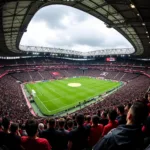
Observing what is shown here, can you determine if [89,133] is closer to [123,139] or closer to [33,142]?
[33,142]

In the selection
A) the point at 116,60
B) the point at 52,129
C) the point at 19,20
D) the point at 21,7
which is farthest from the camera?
the point at 116,60

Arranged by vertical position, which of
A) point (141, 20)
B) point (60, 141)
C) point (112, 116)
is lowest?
point (60, 141)

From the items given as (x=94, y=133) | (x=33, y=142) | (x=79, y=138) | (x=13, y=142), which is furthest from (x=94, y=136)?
(x=13, y=142)

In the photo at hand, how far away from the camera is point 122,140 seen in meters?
2.44

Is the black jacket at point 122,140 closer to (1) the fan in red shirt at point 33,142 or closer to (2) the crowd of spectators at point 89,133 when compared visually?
(2) the crowd of spectators at point 89,133

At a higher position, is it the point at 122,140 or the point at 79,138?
the point at 122,140

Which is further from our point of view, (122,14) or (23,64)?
(23,64)

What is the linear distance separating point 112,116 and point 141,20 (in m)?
16.9

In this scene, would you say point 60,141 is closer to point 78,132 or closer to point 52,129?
point 52,129

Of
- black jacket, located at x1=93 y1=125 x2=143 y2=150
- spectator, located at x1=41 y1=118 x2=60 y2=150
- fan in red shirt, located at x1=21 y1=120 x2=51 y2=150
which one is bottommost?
spectator, located at x1=41 y1=118 x2=60 y2=150

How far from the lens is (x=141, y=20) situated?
780 inches

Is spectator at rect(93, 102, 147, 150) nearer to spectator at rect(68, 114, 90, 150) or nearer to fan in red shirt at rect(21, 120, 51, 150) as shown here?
fan in red shirt at rect(21, 120, 51, 150)

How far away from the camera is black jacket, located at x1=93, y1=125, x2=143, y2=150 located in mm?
2422

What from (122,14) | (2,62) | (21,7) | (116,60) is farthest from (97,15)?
(116,60)
